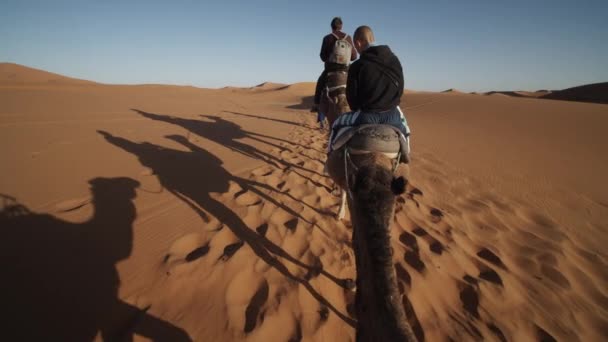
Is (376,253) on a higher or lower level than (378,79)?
lower

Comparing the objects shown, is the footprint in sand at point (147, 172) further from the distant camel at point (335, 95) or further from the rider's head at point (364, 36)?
the rider's head at point (364, 36)

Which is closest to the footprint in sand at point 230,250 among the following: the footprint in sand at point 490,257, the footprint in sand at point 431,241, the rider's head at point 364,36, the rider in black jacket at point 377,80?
the rider in black jacket at point 377,80

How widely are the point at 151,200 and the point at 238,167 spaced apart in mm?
1885

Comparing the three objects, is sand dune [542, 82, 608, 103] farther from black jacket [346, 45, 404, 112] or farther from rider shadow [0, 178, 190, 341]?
rider shadow [0, 178, 190, 341]

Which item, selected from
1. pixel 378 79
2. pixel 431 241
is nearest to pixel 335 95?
pixel 378 79

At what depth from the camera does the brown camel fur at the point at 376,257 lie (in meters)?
1.22

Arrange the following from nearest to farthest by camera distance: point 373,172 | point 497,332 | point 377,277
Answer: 1. point 377,277
2. point 373,172
3. point 497,332

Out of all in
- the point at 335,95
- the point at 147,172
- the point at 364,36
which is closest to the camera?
the point at 364,36

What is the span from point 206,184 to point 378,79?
3470 millimetres

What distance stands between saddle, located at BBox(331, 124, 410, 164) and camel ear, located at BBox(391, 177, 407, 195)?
589 millimetres

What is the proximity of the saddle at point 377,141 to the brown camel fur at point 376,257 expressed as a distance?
0.17 metres

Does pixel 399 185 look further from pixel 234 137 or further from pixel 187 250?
pixel 234 137

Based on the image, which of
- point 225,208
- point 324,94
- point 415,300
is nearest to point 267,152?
point 324,94

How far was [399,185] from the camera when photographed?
59.3 inches
